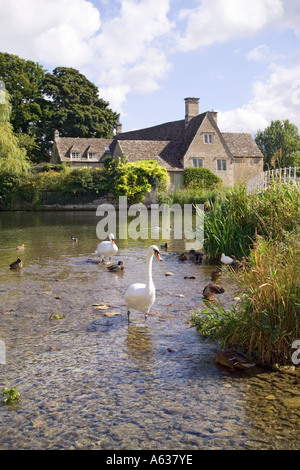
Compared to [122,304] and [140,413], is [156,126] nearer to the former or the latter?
[122,304]

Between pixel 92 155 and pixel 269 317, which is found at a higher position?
pixel 92 155

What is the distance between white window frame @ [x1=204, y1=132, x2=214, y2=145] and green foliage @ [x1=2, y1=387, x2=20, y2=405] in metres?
50.1

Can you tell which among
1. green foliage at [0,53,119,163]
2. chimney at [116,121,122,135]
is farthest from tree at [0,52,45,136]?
chimney at [116,121,122,135]

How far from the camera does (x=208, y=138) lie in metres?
53.1

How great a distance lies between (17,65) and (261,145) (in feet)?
131

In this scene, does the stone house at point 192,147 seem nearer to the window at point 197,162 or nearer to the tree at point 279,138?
the window at point 197,162

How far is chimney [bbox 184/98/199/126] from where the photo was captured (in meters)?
55.8

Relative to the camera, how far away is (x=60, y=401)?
193 inches

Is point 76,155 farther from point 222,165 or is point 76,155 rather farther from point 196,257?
point 196,257

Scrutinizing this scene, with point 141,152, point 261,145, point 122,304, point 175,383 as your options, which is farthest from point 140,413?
point 261,145

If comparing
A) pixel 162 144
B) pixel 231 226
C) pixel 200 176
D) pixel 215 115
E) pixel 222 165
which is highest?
pixel 215 115

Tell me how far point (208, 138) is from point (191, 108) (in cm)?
536

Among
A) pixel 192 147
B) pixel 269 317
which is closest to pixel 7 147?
pixel 192 147

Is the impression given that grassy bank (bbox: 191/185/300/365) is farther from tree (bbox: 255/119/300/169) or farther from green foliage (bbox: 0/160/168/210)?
tree (bbox: 255/119/300/169)
